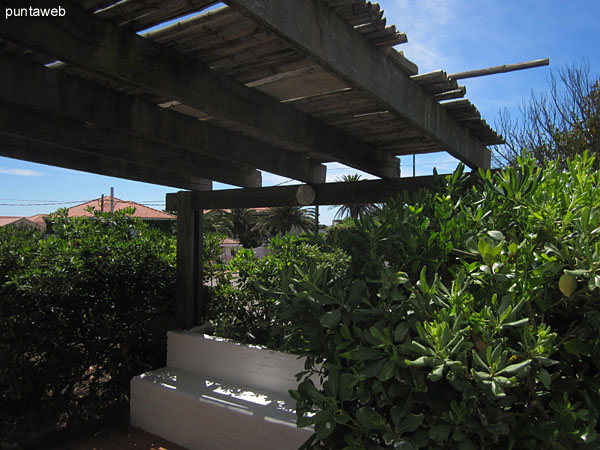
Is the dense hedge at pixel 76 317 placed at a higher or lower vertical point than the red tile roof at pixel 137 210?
lower

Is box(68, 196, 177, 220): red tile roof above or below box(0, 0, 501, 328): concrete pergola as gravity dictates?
above

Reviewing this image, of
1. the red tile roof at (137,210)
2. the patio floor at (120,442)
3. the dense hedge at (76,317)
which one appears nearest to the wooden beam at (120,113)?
the dense hedge at (76,317)

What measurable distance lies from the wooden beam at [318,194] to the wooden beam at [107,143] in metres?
0.37

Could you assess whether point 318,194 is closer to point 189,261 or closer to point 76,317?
point 189,261

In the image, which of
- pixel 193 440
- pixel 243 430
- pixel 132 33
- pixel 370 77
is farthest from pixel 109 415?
pixel 370 77

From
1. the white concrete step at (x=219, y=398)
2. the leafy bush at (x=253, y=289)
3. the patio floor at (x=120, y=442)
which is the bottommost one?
the patio floor at (x=120, y=442)

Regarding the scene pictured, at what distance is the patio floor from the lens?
340 centimetres

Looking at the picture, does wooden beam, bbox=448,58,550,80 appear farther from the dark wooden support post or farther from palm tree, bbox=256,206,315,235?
palm tree, bbox=256,206,315,235

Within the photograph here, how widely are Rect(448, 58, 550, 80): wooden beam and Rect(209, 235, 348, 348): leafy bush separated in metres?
1.80

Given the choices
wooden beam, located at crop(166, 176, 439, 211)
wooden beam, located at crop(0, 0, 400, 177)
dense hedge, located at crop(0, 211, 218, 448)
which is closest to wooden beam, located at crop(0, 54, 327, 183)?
wooden beam, located at crop(166, 176, 439, 211)

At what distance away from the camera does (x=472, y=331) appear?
3.79ft

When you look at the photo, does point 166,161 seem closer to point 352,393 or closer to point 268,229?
point 352,393

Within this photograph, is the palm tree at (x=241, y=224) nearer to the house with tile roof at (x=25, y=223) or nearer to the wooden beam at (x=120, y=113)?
the house with tile roof at (x=25, y=223)

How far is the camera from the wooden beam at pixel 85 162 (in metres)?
3.74
